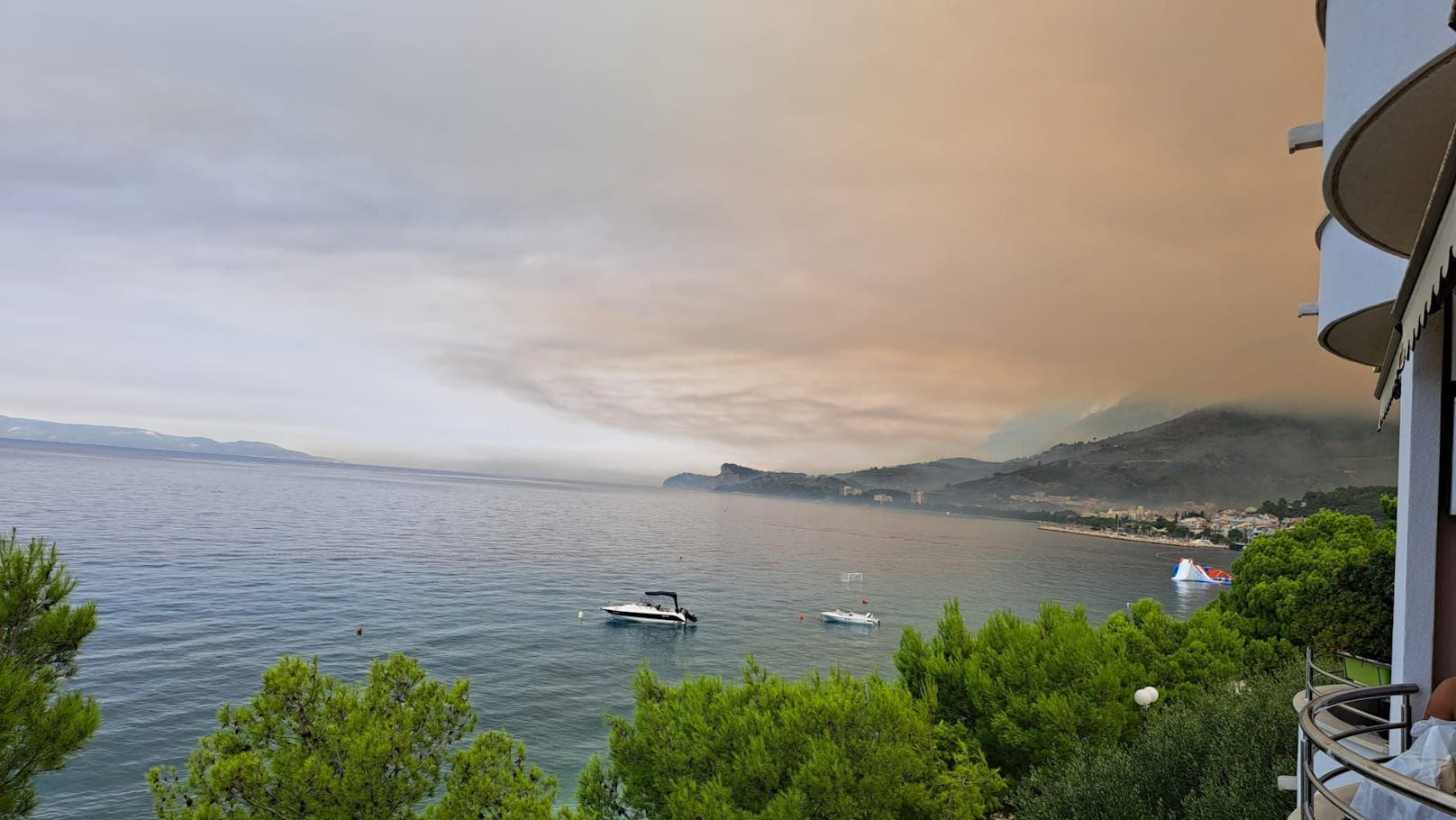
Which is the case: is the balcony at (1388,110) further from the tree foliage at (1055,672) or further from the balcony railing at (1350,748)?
the tree foliage at (1055,672)

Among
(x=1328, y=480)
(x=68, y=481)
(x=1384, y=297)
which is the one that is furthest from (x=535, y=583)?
(x=1328, y=480)

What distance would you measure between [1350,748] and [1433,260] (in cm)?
362

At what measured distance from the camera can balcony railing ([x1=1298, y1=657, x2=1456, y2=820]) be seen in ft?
8.42

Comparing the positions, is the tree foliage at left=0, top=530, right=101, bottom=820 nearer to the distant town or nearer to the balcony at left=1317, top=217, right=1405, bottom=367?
the balcony at left=1317, top=217, right=1405, bottom=367

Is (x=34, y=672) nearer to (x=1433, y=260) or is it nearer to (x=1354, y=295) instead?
(x=1433, y=260)

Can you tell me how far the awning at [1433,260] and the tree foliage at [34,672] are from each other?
12.6 m

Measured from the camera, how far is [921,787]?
12914 mm

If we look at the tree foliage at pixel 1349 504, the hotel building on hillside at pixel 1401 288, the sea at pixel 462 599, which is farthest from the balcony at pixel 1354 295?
the tree foliage at pixel 1349 504

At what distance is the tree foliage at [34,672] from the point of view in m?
8.34

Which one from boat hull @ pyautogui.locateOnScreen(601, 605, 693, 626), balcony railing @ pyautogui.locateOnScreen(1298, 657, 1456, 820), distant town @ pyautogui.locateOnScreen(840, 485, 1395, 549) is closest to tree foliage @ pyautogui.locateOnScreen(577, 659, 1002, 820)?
balcony railing @ pyautogui.locateOnScreen(1298, 657, 1456, 820)

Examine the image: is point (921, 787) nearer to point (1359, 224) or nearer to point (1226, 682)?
point (1226, 682)

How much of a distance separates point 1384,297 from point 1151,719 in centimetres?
1111

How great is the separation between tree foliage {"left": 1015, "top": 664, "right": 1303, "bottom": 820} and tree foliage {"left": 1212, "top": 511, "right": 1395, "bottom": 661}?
3.40m

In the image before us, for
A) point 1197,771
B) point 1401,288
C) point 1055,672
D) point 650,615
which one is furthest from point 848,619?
point 1401,288
